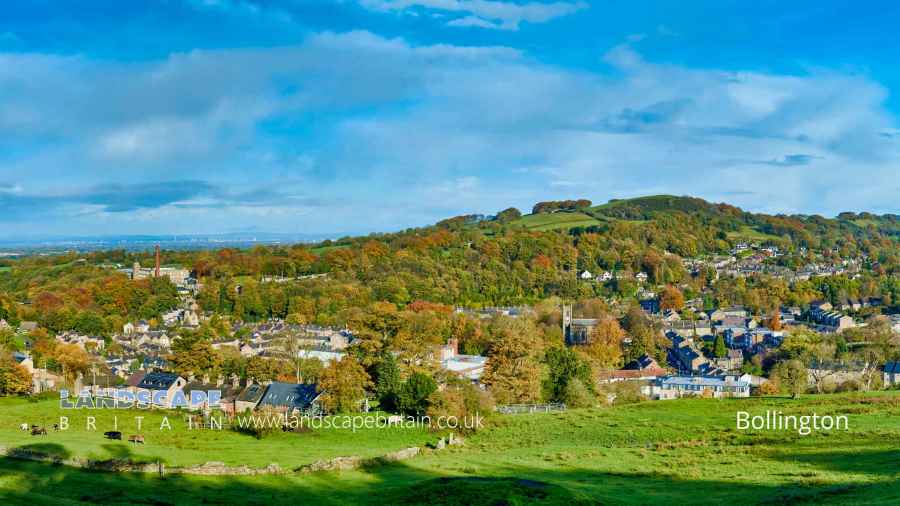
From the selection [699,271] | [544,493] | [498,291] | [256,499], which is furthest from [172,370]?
[699,271]

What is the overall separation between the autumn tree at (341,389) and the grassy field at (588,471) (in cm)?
716

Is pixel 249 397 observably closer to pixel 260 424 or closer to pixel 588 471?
pixel 260 424

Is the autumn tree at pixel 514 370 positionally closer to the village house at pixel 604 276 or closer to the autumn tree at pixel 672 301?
the autumn tree at pixel 672 301

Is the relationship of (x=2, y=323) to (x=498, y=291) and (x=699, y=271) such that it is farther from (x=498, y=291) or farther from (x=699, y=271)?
(x=699, y=271)

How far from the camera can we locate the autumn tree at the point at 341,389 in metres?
41.8

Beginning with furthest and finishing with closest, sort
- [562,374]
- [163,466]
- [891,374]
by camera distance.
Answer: [891,374] < [562,374] < [163,466]

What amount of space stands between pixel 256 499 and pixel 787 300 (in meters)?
113

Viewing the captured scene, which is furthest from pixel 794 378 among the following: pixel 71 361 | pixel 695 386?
pixel 71 361

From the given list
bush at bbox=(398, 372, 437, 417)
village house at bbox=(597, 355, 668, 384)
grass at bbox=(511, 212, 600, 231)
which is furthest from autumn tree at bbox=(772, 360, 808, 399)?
grass at bbox=(511, 212, 600, 231)

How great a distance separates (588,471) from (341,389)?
1798cm

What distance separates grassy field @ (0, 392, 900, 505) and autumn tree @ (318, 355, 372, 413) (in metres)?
7.16

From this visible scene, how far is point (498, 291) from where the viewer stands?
121 metres

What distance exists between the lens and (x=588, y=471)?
91.4 feet

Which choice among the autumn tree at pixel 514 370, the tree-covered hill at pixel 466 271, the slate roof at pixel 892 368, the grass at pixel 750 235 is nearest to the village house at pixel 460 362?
the autumn tree at pixel 514 370
